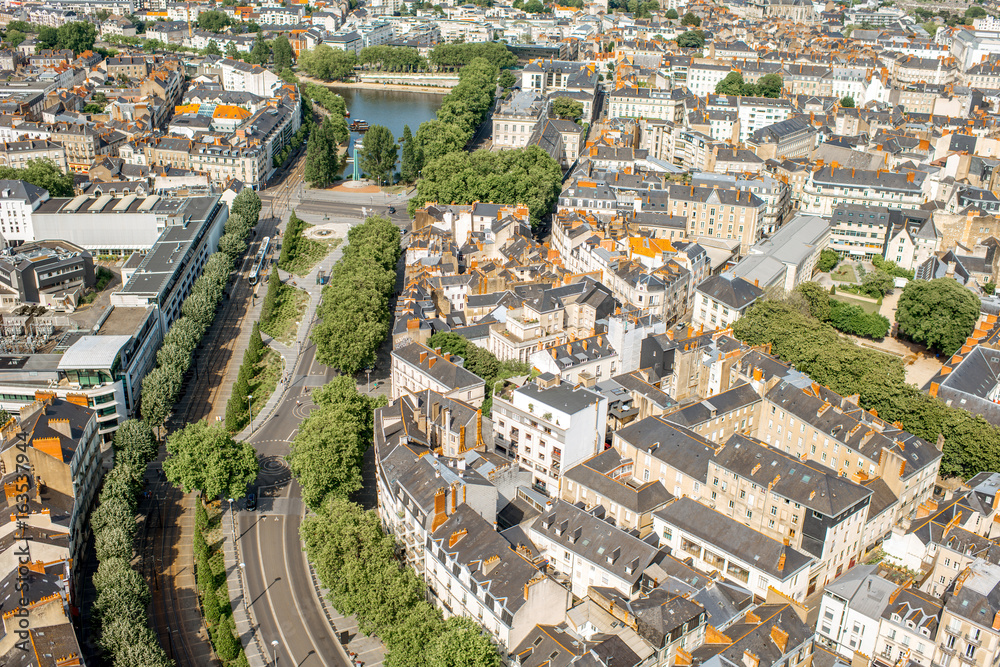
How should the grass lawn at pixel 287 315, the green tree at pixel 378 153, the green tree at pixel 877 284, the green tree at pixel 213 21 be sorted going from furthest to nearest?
the green tree at pixel 213 21, the green tree at pixel 378 153, the green tree at pixel 877 284, the grass lawn at pixel 287 315

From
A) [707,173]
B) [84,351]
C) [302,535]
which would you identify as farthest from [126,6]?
[302,535]

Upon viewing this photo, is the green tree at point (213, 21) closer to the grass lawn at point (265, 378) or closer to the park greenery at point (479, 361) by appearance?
the grass lawn at point (265, 378)

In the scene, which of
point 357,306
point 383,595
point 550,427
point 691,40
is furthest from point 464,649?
point 691,40

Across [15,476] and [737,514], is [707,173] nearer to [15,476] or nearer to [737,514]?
[737,514]

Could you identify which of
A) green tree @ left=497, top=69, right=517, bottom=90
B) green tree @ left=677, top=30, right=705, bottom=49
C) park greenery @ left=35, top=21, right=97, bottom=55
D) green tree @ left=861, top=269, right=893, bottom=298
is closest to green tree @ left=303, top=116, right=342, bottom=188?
green tree @ left=497, top=69, right=517, bottom=90

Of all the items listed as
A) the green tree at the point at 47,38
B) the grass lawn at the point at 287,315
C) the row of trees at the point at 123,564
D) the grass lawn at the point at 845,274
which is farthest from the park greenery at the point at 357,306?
the green tree at the point at 47,38

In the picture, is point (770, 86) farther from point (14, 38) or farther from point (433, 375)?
point (14, 38)
